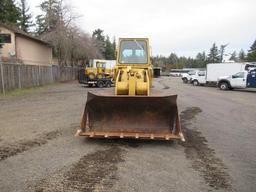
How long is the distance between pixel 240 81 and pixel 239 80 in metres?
0.16

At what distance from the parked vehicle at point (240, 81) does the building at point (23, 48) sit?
19.7 m

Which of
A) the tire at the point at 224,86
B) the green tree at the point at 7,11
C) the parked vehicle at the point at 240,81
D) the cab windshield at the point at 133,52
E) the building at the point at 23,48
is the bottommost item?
the tire at the point at 224,86

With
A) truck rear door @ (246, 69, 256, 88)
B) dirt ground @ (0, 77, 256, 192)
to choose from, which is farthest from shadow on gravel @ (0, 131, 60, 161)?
truck rear door @ (246, 69, 256, 88)

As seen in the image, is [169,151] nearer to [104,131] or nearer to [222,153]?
[222,153]

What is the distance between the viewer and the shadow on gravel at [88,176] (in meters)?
4.48

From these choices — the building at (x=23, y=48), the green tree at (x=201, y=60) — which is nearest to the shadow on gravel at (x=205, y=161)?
the building at (x=23, y=48)

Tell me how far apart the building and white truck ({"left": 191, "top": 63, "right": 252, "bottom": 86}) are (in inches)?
782

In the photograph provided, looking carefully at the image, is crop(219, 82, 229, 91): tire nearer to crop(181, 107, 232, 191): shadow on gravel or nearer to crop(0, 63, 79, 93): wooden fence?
crop(0, 63, 79, 93): wooden fence

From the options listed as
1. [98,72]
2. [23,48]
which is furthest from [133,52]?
[23,48]

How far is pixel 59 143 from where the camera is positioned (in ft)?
23.1

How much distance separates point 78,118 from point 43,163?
16.3ft

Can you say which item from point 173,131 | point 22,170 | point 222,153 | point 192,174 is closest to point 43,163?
point 22,170

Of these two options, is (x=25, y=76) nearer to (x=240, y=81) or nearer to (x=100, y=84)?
(x=100, y=84)

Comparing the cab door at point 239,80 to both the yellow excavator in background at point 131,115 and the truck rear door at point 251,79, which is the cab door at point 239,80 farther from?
the yellow excavator in background at point 131,115
